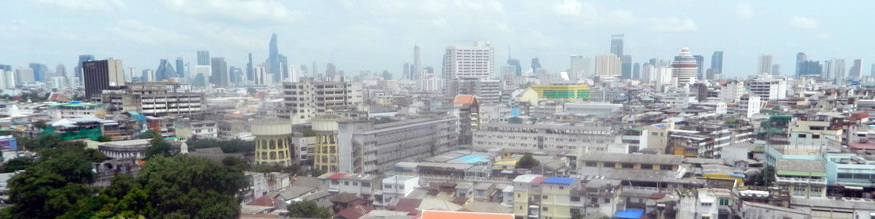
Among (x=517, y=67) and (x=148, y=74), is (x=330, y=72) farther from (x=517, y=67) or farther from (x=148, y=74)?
(x=517, y=67)

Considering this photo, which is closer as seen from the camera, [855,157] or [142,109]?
[855,157]

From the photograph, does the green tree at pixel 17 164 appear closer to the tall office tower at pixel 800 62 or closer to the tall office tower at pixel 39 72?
the tall office tower at pixel 39 72

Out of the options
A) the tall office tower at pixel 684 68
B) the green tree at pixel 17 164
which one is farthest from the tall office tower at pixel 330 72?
the tall office tower at pixel 684 68

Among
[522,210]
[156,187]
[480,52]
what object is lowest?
[522,210]

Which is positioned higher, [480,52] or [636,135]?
[480,52]

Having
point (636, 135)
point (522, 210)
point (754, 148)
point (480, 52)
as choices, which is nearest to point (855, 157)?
point (754, 148)

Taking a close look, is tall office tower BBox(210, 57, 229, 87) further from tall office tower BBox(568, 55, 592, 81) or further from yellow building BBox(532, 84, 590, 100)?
tall office tower BBox(568, 55, 592, 81)

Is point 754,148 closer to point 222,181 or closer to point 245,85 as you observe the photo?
point 222,181
